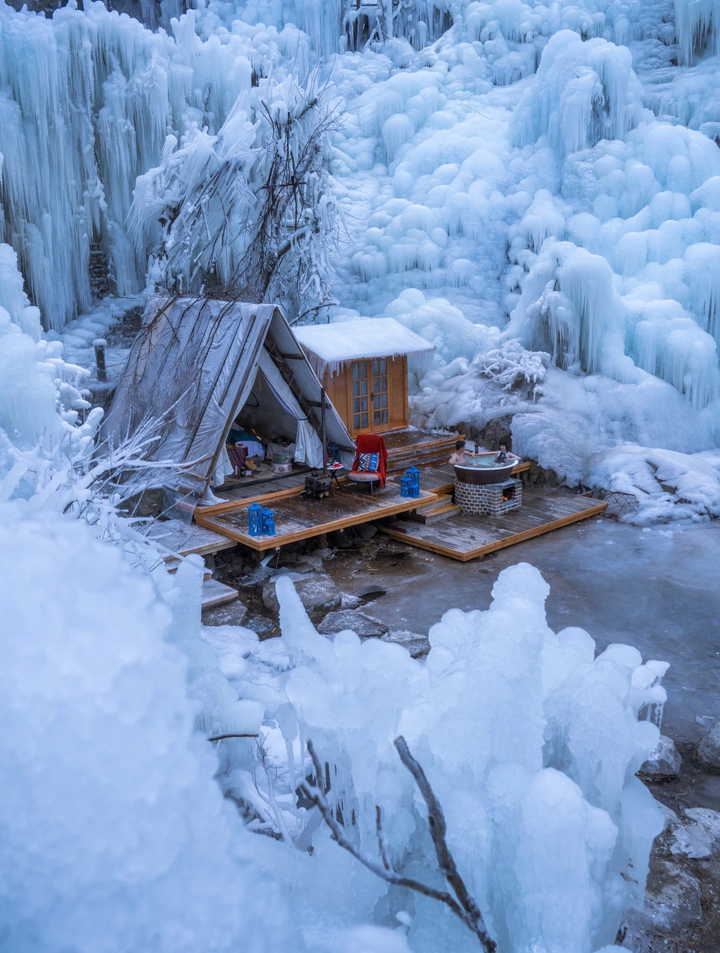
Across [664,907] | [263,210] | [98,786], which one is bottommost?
[664,907]

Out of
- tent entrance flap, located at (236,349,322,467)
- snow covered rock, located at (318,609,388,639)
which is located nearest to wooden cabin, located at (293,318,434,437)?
tent entrance flap, located at (236,349,322,467)

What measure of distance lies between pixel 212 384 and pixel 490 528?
3.89 metres

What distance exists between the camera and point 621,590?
342 inches

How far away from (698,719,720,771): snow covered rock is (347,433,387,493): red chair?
550 cm

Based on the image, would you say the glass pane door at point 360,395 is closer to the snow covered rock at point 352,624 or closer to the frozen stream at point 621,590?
the frozen stream at point 621,590

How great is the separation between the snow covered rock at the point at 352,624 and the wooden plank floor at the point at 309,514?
4.69 ft

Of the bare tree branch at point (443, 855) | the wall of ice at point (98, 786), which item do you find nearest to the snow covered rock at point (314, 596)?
the bare tree branch at point (443, 855)

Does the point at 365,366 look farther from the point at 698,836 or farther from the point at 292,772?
the point at 292,772

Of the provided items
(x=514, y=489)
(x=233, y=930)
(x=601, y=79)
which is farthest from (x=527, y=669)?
(x=601, y=79)

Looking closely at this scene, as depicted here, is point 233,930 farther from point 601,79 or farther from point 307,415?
point 601,79

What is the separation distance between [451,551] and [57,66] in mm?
11526

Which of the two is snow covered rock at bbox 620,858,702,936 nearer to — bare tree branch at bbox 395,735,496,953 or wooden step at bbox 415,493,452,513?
bare tree branch at bbox 395,735,496,953

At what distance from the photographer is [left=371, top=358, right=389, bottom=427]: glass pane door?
1261 cm

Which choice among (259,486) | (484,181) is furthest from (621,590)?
(484,181)
